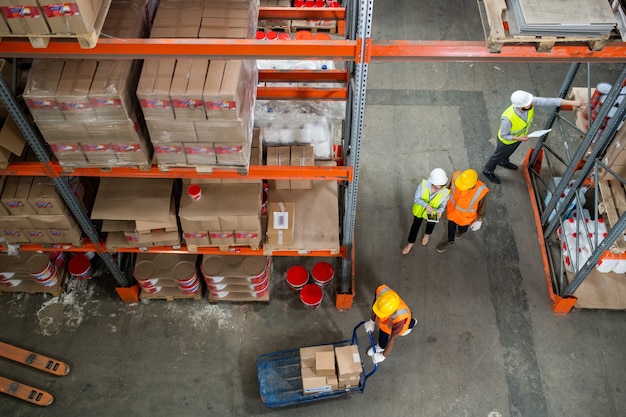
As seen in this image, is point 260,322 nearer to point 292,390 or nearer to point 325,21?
point 292,390

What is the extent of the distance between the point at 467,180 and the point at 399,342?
249 centimetres

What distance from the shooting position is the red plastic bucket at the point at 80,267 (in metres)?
8.45

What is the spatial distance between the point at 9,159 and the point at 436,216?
5.58 m

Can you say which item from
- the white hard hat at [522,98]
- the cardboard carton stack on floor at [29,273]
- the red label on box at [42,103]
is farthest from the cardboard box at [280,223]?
the white hard hat at [522,98]

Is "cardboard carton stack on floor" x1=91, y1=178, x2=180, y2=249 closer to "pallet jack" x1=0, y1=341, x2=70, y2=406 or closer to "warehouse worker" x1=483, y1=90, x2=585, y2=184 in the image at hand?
"pallet jack" x1=0, y1=341, x2=70, y2=406

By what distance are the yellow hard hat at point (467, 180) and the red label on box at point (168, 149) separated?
3977mm

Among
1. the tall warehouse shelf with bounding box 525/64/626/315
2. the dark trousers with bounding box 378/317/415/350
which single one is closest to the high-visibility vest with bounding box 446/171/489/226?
the tall warehouse shelf with bounding box 525/64/626/315

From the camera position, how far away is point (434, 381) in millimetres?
7660

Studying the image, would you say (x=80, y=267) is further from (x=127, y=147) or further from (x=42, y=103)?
(x=42, y=103)

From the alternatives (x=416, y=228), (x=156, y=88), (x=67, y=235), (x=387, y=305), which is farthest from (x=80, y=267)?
(x=416, y=228)

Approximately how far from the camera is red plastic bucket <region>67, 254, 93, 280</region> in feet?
27.7

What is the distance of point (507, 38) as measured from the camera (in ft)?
17.4

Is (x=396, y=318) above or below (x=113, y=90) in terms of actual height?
below

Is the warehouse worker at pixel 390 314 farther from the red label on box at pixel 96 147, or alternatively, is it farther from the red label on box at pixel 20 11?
the red label on box at pixel 20 11
